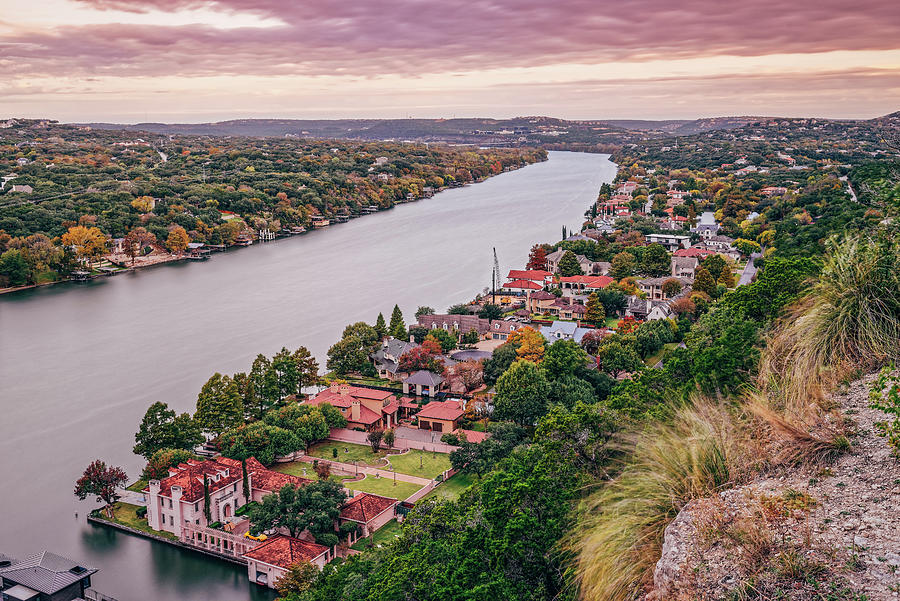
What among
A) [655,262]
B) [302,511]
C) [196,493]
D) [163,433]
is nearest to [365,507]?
[302,511]

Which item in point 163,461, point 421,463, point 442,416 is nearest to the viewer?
point 163,461

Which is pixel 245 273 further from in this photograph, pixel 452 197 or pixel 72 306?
pixel 452 197

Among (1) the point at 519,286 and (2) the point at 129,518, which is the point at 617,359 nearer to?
(1) the point at 519,286

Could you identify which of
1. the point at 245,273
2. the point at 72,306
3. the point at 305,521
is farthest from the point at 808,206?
the point at 72,306

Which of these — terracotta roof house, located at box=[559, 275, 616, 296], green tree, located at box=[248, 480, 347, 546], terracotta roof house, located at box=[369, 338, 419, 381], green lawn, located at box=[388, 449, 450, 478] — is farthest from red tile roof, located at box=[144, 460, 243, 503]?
terracotta roof house, located at box=[559, 275, 616, 296]

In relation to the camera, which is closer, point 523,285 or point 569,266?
A: point 523,285

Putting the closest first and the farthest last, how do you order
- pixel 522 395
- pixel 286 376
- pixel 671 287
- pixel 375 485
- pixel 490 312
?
pixel 375 485, pixel 522 395, pixel 286 376, pixel 490 312, pixel 671 287

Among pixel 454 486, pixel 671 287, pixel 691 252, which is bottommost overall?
pixel 454 486
